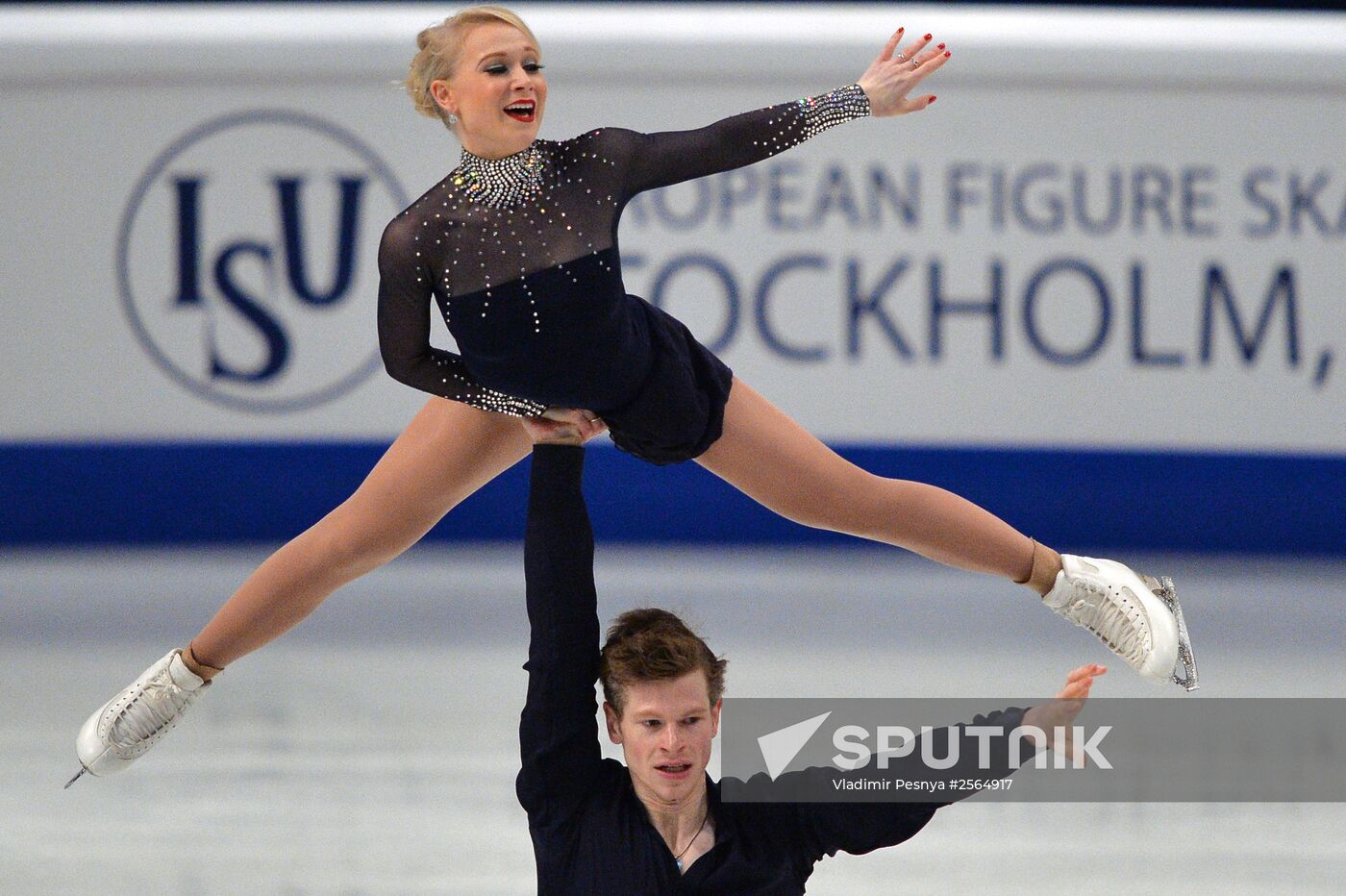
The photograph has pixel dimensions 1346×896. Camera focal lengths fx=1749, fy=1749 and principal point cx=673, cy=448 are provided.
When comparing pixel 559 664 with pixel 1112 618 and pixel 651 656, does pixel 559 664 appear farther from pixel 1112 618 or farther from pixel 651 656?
pixel 1112 618

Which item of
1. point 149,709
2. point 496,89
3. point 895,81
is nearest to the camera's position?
point 496,89

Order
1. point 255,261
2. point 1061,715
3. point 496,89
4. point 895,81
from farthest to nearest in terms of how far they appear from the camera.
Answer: point 255,261
point 895,81
point 496,89
point 1061,715

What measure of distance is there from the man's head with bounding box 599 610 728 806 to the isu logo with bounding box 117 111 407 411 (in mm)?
4182

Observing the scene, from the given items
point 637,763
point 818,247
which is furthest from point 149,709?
point 818,247

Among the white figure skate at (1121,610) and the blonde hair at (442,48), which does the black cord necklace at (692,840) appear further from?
the blonde hair at (442,48)

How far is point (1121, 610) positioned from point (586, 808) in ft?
3.96

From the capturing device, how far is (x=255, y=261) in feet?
21.0

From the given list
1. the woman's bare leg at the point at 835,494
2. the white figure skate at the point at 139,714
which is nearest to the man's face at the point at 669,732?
the woman's bare leg at the point at 835,494

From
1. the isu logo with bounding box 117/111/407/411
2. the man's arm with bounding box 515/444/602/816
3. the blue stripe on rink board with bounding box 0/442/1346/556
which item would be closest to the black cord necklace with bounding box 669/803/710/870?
the man's arm with bounding box 515/444/602/816

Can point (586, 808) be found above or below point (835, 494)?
below

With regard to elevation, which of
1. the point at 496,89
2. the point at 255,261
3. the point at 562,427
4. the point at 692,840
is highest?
the point at 255,261

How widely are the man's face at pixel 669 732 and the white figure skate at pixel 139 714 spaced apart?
3.69 ft

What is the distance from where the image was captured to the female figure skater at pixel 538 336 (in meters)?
2.74

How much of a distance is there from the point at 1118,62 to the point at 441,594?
10.2 ft
